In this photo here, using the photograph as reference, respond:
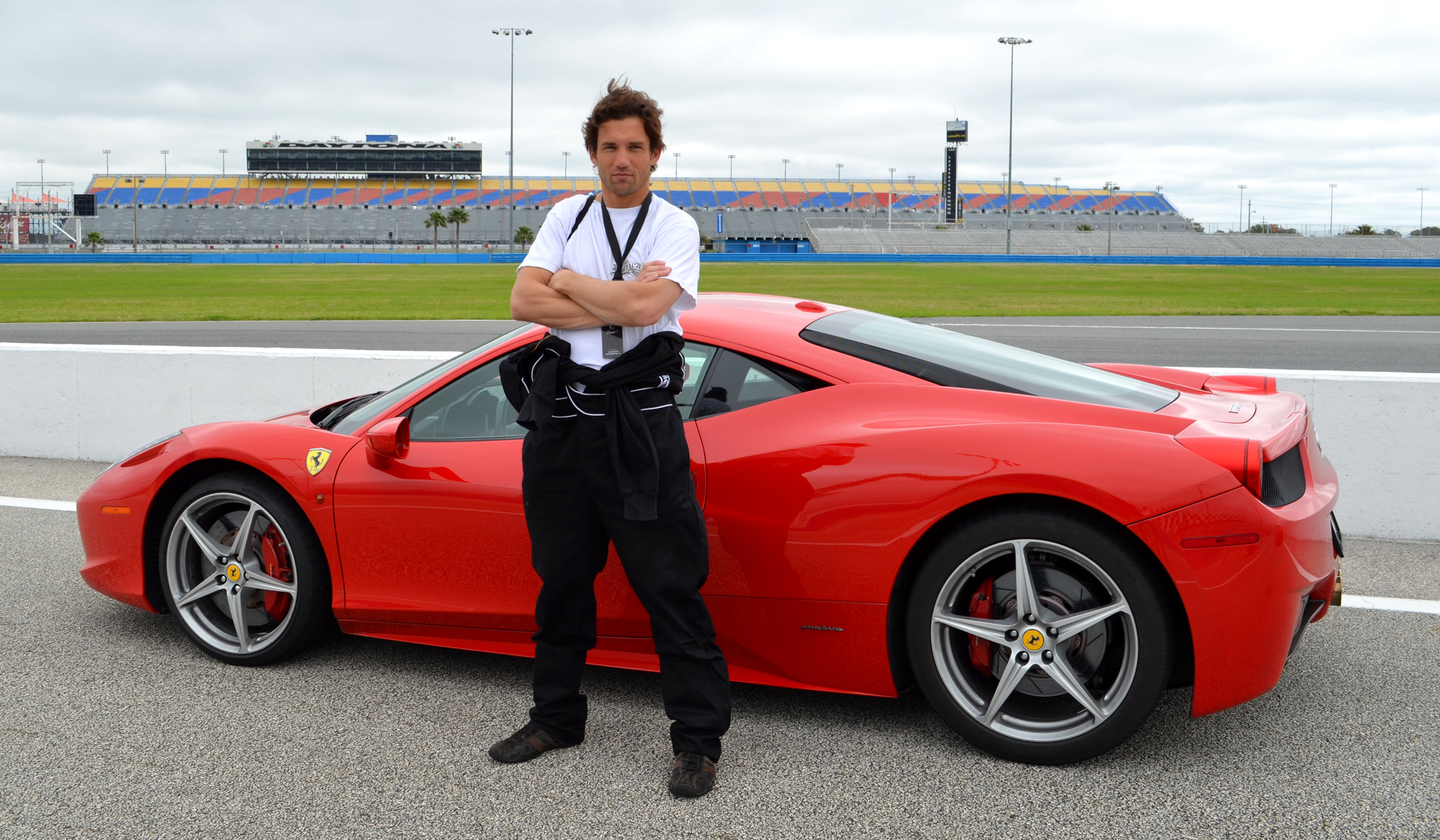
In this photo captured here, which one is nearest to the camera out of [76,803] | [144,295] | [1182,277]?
[76,803]

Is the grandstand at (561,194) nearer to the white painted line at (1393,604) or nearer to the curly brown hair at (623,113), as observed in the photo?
the white painted line at (1393,604)

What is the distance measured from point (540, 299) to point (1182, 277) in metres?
38.1

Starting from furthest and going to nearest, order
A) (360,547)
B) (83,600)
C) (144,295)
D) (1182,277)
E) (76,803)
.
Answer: (1182,277)
(144,295)
(83,600)
(360,547)
(76,803)

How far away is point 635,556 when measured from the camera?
2.79 m

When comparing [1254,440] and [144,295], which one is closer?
[1254,440]

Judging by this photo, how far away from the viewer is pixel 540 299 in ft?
8.90

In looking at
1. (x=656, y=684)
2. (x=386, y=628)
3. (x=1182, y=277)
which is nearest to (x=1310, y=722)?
(x=656, y=684)

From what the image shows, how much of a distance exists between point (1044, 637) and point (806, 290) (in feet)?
85.5

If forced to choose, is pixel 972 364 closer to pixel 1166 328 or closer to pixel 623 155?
pixel 623 155

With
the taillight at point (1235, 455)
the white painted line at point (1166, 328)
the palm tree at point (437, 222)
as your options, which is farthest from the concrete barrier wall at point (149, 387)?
the palm tree at point (437, 222)

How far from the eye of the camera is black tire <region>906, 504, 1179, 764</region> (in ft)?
8.98

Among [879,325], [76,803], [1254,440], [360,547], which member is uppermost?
[879,325]

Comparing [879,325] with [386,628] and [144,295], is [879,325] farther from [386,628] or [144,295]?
[144,295]

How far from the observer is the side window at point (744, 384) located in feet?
10.2
